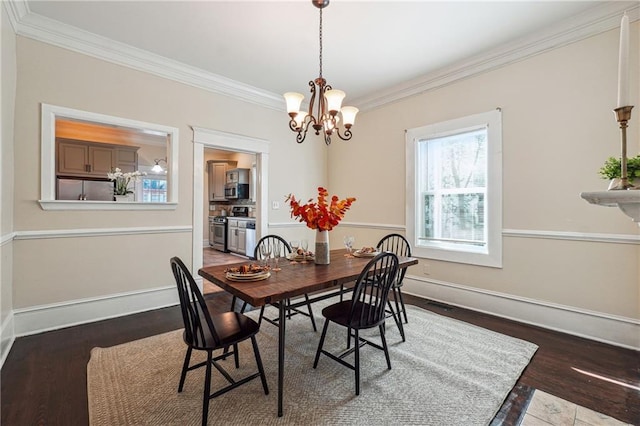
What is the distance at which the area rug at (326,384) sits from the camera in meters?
1.65

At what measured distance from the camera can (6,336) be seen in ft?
7.61

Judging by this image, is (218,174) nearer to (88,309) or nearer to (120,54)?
(120,54)

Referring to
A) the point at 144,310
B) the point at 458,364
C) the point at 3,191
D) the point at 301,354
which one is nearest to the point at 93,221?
the point at 3,191

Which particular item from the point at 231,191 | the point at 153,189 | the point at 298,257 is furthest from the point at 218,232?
the point at 298,257

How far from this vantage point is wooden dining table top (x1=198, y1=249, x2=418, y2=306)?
165 centimetres

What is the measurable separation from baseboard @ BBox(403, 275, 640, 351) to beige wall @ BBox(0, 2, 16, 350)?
4.10 m

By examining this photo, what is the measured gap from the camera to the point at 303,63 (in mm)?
3373

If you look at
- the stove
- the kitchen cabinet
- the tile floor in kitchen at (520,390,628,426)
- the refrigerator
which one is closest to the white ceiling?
the refrigerator

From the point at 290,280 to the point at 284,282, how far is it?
59 millimetres

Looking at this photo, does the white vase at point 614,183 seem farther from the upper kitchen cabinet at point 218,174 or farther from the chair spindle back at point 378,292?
the upper kitchen cabinet at point 218,174

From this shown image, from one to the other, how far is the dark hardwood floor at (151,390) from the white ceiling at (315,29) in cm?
281

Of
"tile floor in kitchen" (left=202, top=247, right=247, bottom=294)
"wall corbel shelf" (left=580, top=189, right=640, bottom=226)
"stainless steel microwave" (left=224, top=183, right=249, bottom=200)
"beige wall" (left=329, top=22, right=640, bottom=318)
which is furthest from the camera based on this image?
"stainless steel microwave" (left=224, top=183, right=249, bottom=200)

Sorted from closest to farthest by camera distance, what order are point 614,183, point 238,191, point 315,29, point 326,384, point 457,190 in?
point 614,183 → point 326,384 → point 315,29 → point 457,190 → point 238,191

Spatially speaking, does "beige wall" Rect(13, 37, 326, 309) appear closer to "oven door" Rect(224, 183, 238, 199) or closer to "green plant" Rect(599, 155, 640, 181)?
"oven door" Rect(224, 183, 238, 199)
